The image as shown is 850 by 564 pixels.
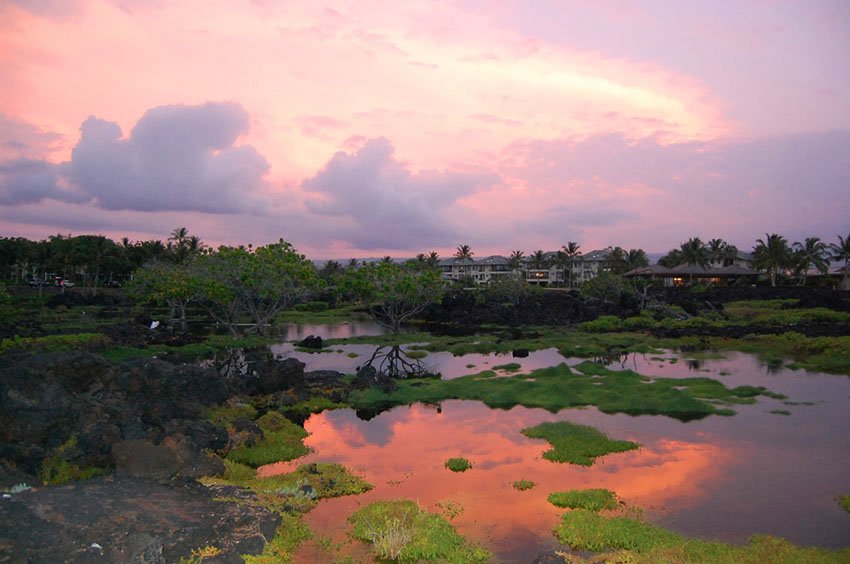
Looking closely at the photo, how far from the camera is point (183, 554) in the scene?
→ 14328 mm

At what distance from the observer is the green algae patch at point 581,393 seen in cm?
3116

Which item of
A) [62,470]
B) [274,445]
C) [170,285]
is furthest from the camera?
[170,285]

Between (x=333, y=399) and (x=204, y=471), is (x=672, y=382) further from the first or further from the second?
(x=204, y=471)

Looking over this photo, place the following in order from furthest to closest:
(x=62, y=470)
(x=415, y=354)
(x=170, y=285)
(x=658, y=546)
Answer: (x=170, y=285) < (x=415, y=354) < (x=62, y=470) < (x=658, y=546)

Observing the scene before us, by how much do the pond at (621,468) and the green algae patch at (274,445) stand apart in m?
0.62

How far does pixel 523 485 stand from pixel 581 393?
49.3ft

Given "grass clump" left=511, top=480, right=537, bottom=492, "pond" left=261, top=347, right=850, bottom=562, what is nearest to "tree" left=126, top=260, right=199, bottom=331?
"pond" left=261, top=347, right=850, bottom=562

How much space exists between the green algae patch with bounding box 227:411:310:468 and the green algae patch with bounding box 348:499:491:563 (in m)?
6.86

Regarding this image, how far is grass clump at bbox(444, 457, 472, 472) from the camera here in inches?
878

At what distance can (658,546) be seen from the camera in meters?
15.3

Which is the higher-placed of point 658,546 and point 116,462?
point 116,462

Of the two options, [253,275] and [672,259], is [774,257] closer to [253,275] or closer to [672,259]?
[672,259]

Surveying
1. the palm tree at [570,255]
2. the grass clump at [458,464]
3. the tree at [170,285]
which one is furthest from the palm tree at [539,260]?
the grass clump at [458,464]

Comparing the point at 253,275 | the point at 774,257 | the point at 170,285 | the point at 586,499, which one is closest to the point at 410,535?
the point at 586,499
